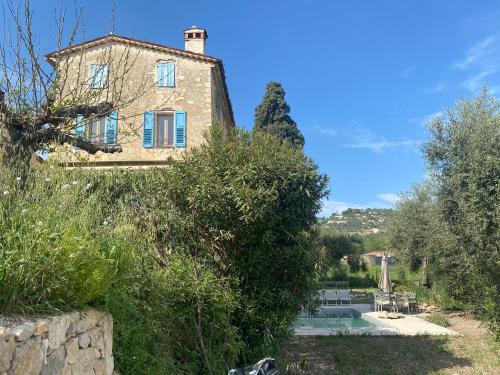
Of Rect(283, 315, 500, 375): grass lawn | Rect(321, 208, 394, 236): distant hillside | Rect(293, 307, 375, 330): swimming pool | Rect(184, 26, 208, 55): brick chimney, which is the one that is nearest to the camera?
Answer: Rect(283, 315, 500, 375): grass lawn

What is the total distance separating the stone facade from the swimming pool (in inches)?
326

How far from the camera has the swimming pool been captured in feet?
41.5

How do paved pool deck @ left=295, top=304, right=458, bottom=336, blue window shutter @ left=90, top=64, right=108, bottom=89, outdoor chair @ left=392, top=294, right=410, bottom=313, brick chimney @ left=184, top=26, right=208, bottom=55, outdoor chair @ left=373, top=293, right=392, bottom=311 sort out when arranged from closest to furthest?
blue window shutter @ left=90, top=64, right=108, bottom=89, paved pool deck @ left=295, top=304, right=458, bottom=336, outdoor chair @ left=392, top=294, right=410, bottom=313, outdoor chair @ left=373, top=293, right=392, bottom=311, brick chimney @ left=184, top=26, right=208, bottom=55

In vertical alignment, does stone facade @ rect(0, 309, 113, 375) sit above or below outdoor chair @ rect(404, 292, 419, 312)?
above

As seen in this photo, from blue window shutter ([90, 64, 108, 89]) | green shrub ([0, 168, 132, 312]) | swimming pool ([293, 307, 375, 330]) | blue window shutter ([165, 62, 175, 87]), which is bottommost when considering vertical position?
swimming pool ([293, 307, 375, 330])

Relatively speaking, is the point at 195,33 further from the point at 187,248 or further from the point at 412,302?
the point at 187,248

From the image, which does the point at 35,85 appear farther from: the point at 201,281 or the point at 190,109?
the point at 190,109

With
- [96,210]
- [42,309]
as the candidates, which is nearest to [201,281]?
[96,210]

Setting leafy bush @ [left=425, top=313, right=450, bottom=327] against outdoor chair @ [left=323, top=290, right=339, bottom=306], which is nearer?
leafy bush @ [left=425, top=313, right=450, bottom=327]

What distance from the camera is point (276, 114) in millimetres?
28922

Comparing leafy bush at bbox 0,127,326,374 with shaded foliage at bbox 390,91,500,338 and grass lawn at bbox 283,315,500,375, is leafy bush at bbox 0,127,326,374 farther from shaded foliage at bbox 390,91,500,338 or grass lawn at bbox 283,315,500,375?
shaded foliage at bbox 390,91,500,338

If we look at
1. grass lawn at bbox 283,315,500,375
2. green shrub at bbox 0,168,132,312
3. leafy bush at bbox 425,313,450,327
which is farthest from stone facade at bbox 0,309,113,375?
leafy bush at bbox 425,313,450,327

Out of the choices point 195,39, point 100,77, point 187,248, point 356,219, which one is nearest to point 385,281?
point 187,248

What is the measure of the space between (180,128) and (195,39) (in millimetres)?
4961
